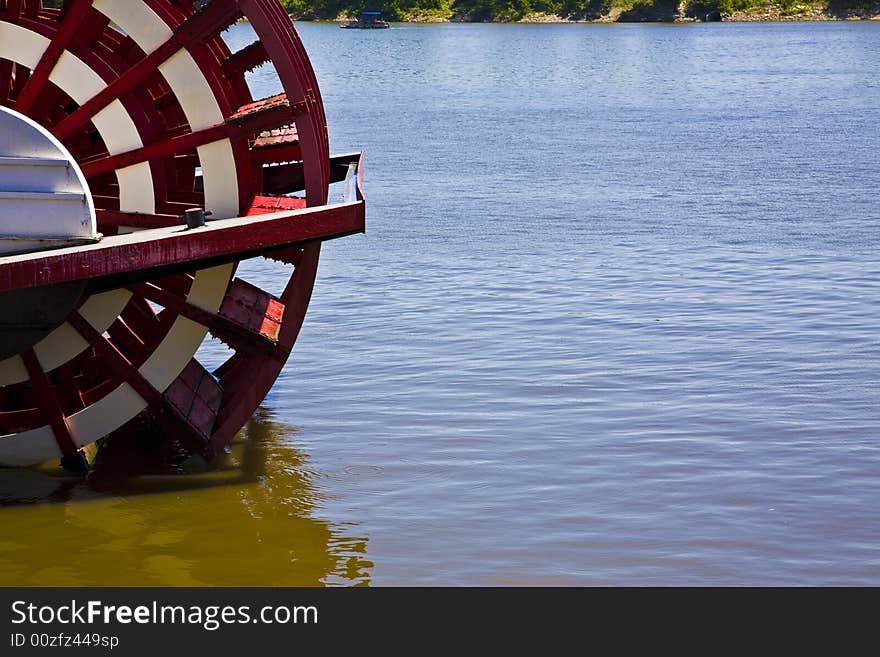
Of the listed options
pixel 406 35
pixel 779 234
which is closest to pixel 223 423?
pixel 779 234

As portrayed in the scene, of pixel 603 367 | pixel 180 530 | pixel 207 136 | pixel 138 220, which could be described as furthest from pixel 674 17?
pixel 180 530

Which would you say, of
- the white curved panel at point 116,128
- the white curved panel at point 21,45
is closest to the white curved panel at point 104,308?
the white curved panel at point 116,128

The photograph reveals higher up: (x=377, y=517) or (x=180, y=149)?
(x=180, y=149)

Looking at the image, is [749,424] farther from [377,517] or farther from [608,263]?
[608,263]

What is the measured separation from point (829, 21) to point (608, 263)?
8551cm

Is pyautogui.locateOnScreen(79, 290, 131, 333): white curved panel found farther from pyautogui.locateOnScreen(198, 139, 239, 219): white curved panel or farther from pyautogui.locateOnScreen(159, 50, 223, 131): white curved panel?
pyautogui.locateOnScreen(159, 50, 223, 131): white curved panel

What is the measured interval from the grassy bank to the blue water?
3038 inches

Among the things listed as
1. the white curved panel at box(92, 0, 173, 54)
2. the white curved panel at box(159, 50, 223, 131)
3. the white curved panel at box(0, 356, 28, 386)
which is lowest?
the white curved panel at box(0, 356, 28, 386)

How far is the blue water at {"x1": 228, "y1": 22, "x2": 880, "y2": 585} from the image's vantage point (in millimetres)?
7199

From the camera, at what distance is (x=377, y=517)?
7465mm

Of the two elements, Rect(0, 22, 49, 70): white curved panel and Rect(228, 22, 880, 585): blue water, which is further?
Rect(0, 22, 49, 70): white curved panel

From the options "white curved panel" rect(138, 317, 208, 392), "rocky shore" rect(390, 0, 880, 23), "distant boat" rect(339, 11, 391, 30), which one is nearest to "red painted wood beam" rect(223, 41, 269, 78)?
"white curved panel" rect(138, 317, 208, 392)

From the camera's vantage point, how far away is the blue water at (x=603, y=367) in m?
7.20
